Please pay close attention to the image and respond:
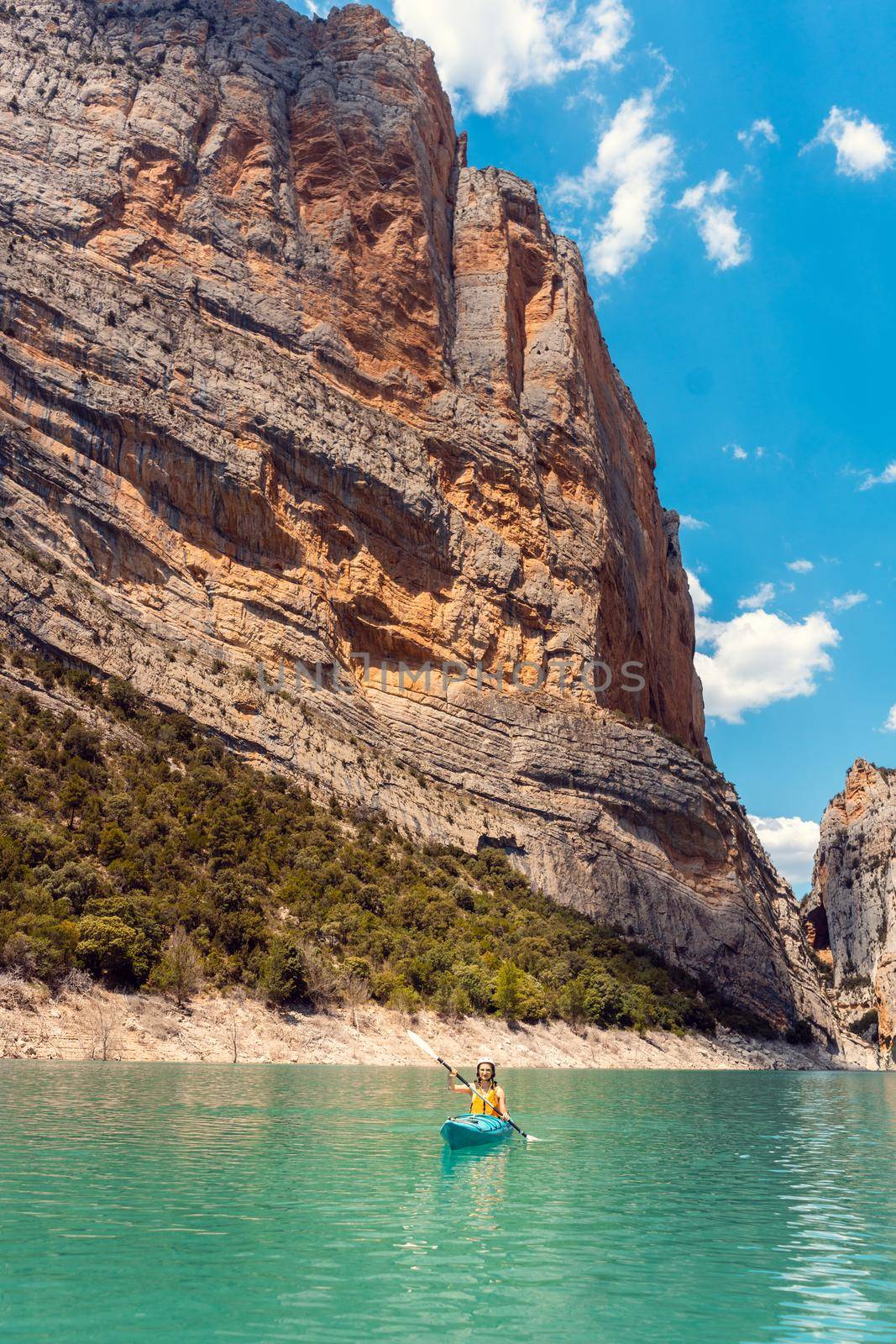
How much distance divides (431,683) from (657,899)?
1993 cm

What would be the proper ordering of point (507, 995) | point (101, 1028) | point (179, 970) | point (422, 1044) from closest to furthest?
point (422, 1044)
point (101, 1028)
point (179, 970)
point (507, 995)

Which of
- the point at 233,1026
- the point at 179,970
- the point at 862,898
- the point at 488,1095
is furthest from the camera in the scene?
the point at 862,898

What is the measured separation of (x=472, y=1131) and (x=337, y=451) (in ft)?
187

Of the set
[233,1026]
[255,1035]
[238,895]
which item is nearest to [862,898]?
[238,895]

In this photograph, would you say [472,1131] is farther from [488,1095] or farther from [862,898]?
[862,898]

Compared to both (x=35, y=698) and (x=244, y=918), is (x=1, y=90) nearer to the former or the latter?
(x=35, y=698)

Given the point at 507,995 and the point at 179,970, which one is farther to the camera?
the point at 507,995

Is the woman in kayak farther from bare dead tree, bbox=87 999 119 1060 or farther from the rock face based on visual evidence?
the rock face

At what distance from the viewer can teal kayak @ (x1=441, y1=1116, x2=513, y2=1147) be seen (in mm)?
15914

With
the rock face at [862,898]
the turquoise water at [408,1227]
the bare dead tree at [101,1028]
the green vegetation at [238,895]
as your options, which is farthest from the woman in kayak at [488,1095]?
the rock face at [862,898]

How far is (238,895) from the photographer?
4050 centimetres

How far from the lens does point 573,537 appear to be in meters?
81.5

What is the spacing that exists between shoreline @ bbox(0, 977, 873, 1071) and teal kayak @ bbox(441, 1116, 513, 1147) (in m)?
15.3

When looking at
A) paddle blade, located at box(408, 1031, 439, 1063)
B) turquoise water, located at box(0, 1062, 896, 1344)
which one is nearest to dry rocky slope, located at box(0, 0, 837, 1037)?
paddle blade, located at box(408, 1031, 439, 1063)
